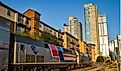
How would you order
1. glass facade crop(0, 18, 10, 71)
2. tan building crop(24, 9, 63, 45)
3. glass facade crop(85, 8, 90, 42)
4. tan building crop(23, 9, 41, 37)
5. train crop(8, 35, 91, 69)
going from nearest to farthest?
glass facade crop(0, 18, 10, 71)
train crop(8, 35, 91, 69)
tan building crop(23, 9, 41, 37)
tan building crop(24, 9, 63, 45)
glass facade crop(85, 8, 90, 42)

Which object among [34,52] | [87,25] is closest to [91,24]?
[87,25]

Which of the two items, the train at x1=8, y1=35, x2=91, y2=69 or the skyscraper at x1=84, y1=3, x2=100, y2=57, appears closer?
the train at x1=8, y1=35, x2=91, y2=69

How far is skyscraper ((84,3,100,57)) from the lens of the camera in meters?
171

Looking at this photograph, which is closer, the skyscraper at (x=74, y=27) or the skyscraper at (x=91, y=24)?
the skyscraper at (x=74, y=27)

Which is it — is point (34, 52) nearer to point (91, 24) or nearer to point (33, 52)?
point (33, 52)

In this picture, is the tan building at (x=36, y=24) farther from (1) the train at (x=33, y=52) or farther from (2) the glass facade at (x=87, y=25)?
(2) the glass facade at (x=87, y=25)

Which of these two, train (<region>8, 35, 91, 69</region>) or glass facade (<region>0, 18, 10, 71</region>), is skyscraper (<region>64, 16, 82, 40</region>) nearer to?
train (<region>8, 35, 91, 69</region>)

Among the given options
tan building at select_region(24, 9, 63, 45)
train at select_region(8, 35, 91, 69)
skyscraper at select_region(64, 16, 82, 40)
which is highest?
skyscraper at select_region(64, 16, 82, 40)

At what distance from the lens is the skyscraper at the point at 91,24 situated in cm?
17062

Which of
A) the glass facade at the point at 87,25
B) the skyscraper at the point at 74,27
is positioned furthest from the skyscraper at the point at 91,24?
the skyscraper at the point at 74,27

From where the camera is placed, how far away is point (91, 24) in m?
179

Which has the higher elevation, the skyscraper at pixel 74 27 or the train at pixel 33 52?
the skyscraper at pixel 74 27

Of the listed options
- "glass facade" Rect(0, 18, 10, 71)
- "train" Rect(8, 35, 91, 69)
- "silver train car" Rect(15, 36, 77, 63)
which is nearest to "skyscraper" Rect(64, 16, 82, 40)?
"train" Rect(8, 35, 91, 69)

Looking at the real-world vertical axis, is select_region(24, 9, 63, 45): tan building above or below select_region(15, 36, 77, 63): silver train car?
above
